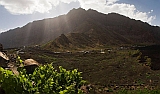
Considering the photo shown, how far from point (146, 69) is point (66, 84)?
44.2 meters

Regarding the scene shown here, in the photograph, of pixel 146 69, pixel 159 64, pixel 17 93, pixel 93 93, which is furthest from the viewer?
pixel 159 64

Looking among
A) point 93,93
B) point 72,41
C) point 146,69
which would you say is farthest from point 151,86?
point 72,41

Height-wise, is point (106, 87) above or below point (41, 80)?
below

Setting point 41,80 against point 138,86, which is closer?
point 41,80

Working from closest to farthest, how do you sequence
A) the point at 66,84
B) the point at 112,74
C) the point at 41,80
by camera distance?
the point at 41,80, the point at 66,84, the point at 112,74

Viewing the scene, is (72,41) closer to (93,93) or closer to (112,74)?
(112,74)

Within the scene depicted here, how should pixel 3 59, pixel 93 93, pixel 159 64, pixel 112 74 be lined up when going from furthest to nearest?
pixel 159 64 → pixel 112 74 → pixel 93 93 → pixel 3 59

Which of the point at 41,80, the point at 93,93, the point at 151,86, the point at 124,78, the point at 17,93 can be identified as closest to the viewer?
the point at 17,93

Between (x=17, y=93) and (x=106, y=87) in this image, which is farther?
(x=106, y=87)

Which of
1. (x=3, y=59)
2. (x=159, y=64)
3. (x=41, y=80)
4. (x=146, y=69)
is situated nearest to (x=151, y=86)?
(x=146, y=69)

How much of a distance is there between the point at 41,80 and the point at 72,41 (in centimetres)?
→ 14148

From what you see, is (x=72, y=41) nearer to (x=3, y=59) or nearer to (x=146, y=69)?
(x=146, y=69)

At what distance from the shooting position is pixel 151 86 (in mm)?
41438

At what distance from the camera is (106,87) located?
1658 inches
